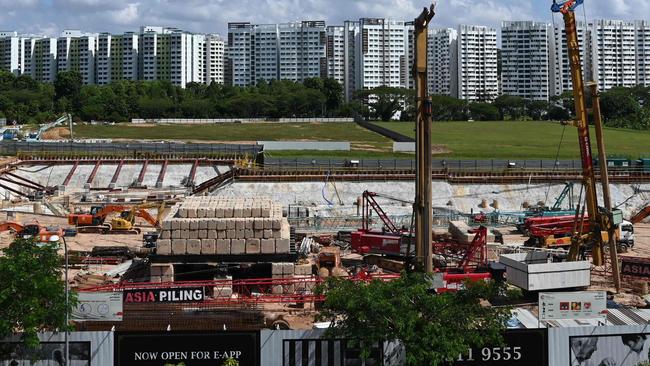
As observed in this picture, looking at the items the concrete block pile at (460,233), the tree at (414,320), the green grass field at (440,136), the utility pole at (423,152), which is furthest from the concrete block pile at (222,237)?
the green grass field at (440,136)

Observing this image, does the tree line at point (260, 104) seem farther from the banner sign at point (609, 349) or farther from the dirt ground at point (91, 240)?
the banner sign at point (609, 349)

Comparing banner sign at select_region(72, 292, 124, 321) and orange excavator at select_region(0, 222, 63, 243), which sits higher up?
orange excavator at select_region(0, 222, 63, 243)

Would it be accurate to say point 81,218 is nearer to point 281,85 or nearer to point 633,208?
point 633,208

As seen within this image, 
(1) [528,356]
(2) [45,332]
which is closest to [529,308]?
(1) [528,356]

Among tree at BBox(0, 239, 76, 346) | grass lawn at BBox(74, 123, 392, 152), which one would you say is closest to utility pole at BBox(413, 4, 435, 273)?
tree at BBox(0, 239, 76, 346)

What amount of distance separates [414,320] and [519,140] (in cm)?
8146

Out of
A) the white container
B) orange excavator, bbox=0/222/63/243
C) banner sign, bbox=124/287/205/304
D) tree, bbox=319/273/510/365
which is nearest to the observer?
tree, bbox=319/273/510/365

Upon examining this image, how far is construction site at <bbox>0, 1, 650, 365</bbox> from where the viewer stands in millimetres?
29297

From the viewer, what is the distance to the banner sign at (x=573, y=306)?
2402cm

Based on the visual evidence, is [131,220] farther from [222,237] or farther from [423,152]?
[423,152]

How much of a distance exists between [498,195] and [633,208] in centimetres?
950

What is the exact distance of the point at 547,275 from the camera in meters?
31.5

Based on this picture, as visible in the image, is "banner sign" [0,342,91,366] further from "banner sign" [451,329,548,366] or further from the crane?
the crane

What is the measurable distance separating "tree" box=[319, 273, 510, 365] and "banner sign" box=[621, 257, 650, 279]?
16129mm
